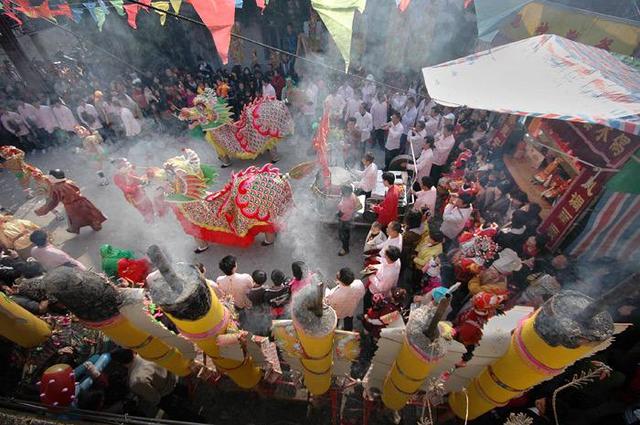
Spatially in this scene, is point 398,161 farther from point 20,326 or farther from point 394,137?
point 20,326

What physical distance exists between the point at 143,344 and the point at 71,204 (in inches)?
194

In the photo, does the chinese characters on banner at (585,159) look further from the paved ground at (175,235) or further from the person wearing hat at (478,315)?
the paved ground at (175,235)

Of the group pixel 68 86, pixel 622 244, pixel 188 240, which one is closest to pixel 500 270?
pixel 622 244

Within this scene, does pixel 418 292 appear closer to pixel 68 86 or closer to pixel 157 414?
pixel 157 414

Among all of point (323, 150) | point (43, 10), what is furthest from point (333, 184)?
point (43, 10)

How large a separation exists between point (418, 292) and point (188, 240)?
468cm

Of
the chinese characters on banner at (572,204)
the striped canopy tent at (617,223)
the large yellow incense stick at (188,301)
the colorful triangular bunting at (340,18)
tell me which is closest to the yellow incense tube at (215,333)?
the large yellow incense stick at (188,301)

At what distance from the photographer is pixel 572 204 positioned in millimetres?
5410

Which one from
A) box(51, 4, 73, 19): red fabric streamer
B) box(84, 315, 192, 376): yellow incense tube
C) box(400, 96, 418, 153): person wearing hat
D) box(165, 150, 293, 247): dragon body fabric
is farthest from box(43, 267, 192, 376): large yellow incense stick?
box(51, 4, 73, 19): red fabric streamer

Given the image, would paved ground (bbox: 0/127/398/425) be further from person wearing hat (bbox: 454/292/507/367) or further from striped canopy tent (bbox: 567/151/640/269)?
striped canopy tent (bbox: 567/151/640/269)

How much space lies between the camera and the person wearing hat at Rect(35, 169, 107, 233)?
6309 mm

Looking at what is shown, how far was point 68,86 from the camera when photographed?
1164cm

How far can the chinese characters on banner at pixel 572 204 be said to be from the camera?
5.03 m

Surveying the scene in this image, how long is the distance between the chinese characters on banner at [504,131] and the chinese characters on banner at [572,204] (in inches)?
111
